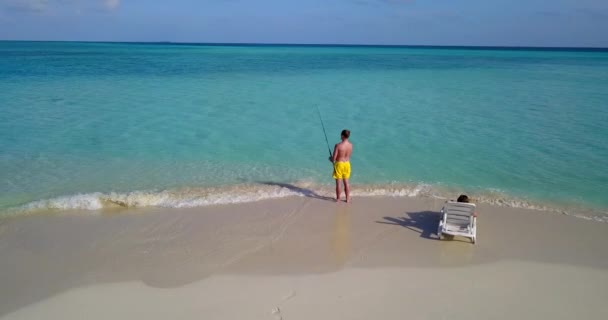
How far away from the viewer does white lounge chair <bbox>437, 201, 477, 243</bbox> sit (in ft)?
20.0

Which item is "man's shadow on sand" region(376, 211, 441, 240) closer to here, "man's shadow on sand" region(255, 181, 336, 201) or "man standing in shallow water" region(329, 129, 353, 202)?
"man standing in shallow water" region(329, 129, 353, 202)

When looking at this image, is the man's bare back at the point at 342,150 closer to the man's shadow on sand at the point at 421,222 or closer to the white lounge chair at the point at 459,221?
the man's shadow on sand at the point at 421,222

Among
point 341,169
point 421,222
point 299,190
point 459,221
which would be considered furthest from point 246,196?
point 459,221

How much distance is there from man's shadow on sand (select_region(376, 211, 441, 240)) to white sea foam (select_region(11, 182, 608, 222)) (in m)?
0.95

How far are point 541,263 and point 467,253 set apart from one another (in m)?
0.94

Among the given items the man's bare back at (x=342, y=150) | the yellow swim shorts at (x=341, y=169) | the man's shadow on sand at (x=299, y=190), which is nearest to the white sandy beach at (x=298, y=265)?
the man's shadow on sand at (x=299, y=190)

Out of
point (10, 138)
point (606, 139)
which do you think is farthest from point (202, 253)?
point (606, 139)

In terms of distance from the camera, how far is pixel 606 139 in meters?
12.1

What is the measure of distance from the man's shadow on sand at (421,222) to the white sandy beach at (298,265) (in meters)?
0.03

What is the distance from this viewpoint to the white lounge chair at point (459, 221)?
240 inches

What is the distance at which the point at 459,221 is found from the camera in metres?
6.33

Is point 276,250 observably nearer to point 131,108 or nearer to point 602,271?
point 602,271

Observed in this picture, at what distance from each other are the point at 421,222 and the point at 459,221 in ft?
2.59

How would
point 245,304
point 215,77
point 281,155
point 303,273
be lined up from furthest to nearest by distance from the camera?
1. point 215,77
2. point 281,155
3. point 303,273
4. point 245,304
